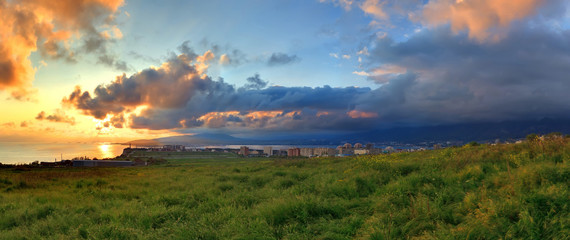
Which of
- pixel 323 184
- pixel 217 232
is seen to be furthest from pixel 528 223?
pixel 323 184

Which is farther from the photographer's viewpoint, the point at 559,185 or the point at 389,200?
the point at 389,200

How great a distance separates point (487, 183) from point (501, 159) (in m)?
4.93

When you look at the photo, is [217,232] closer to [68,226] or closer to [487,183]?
[68,226]

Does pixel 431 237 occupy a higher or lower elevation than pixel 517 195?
lower

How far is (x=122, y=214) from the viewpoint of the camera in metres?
9.30

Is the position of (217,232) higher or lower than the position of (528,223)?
lower

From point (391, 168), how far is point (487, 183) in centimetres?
555

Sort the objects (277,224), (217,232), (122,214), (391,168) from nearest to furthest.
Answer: (217,232), (277,224), (122,214), (391,168)

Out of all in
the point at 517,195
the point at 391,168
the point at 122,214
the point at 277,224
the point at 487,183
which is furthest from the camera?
the point at 391,168

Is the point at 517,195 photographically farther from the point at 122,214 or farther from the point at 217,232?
the point at 122,214

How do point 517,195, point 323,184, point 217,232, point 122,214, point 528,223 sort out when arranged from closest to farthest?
point 528,223
point 517,195
point 217,232
point 122,214
point 323,184

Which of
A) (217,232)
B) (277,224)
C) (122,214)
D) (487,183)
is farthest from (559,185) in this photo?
(122,214)

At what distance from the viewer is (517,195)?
22.0 ft

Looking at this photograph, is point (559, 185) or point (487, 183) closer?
point (559, 185)
